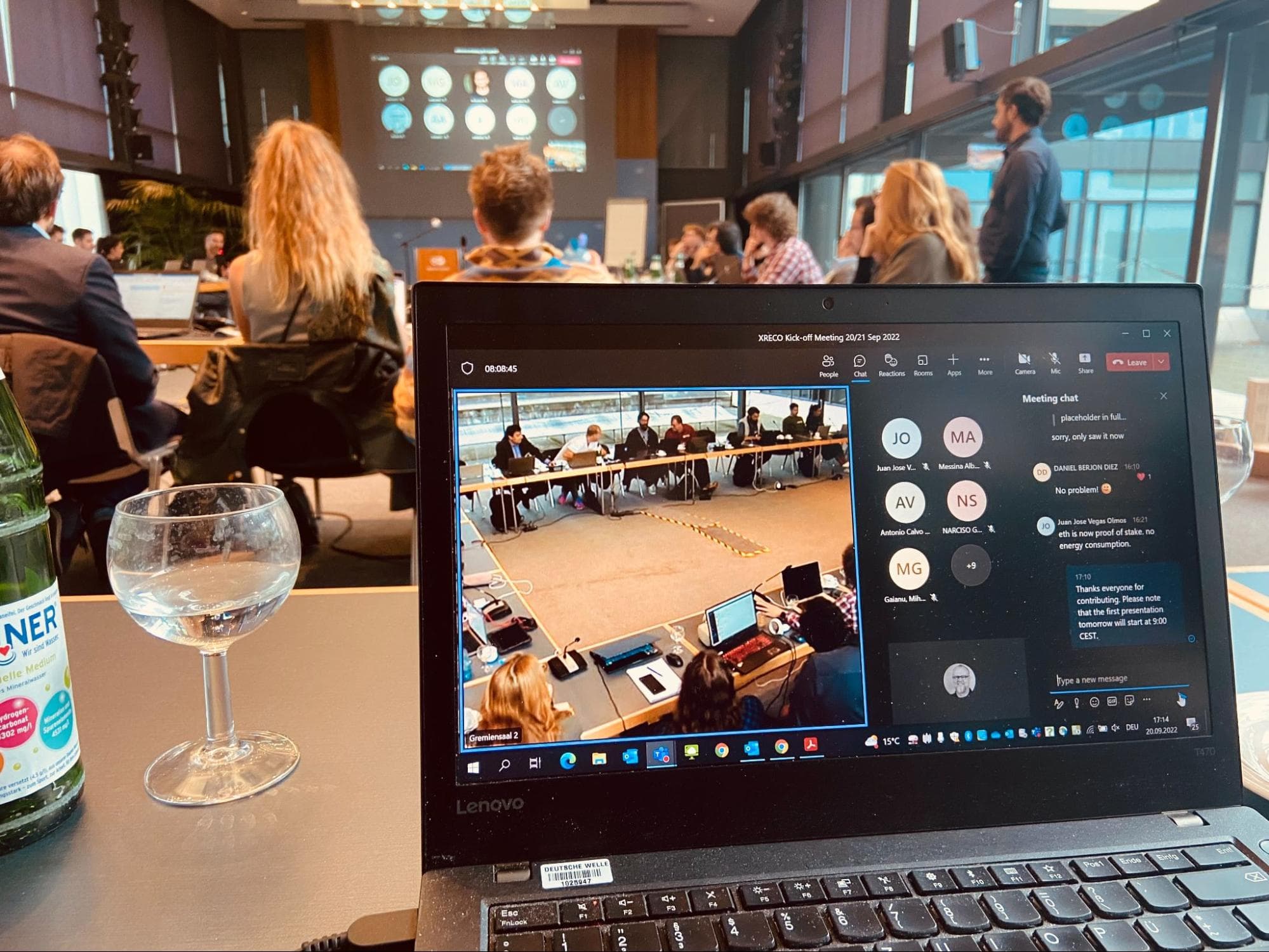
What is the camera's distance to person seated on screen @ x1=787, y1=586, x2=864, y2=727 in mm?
454

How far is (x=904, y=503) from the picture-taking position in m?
0.48

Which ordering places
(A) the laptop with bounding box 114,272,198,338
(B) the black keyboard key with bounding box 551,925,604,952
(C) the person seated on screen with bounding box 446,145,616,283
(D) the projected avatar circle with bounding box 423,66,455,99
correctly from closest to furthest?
(B) the black keyboard key with bounding box 551,925,604,952 → (C) the person seated on screen with bounding box 446,145,616,283 → (A) the laptop with bounding box 114,272,198,338 → (D) the projected avatar circle with bounding box 423,66,455,99

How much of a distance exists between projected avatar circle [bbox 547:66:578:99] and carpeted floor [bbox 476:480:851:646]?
8048 millimetres

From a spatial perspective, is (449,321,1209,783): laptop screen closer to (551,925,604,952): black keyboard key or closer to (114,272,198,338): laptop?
(551,925,604,952): black keyboard key

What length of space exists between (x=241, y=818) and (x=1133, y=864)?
47 centimetres

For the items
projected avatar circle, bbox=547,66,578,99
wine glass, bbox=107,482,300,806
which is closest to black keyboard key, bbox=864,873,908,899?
wine glass, bbox=107,482,300,806

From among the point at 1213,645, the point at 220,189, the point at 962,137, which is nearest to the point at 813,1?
the point at 962,137

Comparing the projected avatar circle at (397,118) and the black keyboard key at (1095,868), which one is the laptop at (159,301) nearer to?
the black keyboard key at (1095,868)

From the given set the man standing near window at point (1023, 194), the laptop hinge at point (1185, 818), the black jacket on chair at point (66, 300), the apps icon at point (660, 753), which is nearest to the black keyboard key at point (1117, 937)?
the laptop hinge at point (1185, 818)

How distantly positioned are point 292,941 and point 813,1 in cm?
745

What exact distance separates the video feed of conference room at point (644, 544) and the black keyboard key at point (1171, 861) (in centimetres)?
16

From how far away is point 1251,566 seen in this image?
95 centimetres

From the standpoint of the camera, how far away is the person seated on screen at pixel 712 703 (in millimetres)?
446

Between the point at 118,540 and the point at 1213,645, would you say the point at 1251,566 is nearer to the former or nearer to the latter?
→ the point at 1213,645
